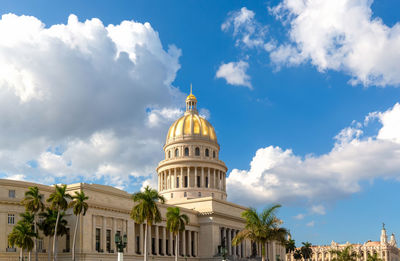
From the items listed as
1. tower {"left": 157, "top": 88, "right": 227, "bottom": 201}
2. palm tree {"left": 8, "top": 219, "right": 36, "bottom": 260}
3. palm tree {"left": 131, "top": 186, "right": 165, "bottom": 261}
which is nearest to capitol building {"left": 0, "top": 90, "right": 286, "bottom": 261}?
tower {"left": 157, "top": 88, "right": 227, "bottom": 201}

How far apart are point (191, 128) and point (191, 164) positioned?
32.6 ft

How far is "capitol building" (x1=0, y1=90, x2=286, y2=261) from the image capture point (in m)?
71.1

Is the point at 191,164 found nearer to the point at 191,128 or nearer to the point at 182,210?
the point at 191,128

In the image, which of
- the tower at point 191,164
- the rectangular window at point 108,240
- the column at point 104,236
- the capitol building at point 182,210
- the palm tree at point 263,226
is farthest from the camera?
the tower at point 191,164

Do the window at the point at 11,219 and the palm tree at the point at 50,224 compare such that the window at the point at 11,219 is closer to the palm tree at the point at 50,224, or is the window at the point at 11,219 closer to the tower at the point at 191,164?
Result: the palm tree at the point at 50,224

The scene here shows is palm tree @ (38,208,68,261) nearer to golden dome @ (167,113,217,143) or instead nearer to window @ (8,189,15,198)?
window @ (8,189,15,198)

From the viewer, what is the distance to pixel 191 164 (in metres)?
120

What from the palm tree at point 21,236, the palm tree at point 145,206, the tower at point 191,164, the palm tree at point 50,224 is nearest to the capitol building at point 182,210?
the tower at point 191,164

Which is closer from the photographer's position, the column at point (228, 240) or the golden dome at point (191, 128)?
the column at point (228, 240)

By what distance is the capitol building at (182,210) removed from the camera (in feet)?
233

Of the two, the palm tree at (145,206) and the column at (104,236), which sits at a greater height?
the palm tree at (145,206)

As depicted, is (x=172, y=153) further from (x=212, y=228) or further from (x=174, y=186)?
(x=212, y=228)

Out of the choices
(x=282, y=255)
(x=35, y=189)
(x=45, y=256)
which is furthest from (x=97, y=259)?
(x=282, y=255)

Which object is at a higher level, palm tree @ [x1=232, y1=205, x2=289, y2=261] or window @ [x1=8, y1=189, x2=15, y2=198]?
window @ [x1=8, y1=189, x2=15, y2=198]
